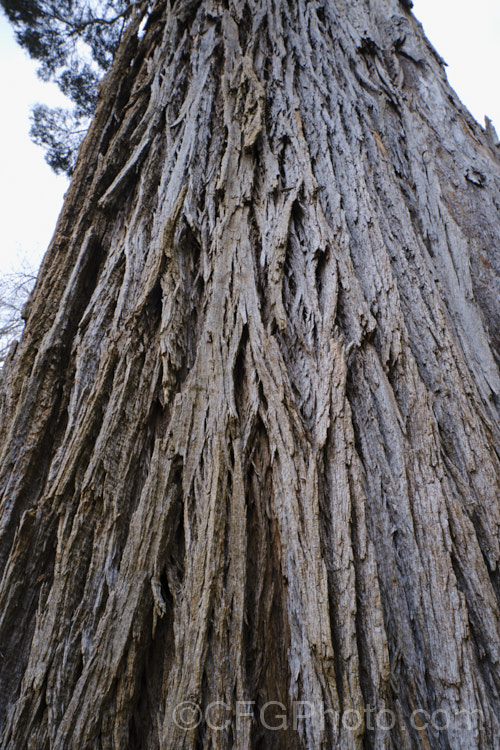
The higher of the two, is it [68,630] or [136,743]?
[68,630]

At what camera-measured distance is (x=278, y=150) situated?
5.98ft

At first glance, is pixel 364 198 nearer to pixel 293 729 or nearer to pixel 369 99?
pixel 369 99

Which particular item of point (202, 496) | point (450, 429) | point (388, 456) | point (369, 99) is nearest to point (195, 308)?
point (202, 496)

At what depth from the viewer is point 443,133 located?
6.72 ft

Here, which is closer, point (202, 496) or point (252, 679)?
point (252, 679)

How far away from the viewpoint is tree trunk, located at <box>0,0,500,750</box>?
971mm

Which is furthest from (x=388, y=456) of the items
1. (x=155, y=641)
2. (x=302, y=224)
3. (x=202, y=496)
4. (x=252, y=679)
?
(x=302, y=224)

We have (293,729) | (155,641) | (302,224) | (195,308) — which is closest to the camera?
(293,729)

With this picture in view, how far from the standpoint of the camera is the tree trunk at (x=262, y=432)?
97 centimetres

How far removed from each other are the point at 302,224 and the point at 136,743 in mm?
1649

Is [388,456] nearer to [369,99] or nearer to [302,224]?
[302,224]

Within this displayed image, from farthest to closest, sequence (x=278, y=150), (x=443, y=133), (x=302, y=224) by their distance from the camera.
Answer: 1. (x=443, y=133)
2. (x=278, y=150)
3. (x=302, y=224)

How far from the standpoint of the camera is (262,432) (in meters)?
1.25

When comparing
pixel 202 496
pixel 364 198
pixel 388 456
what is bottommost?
pixel 202 496
